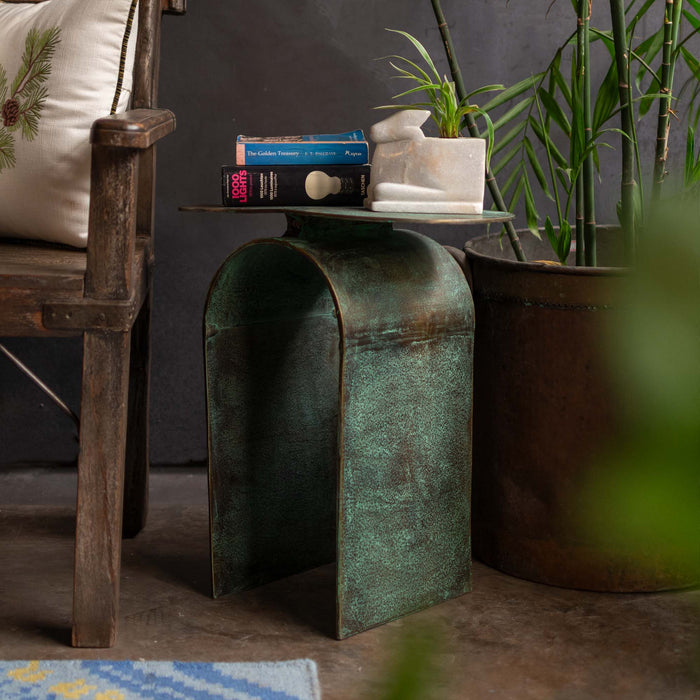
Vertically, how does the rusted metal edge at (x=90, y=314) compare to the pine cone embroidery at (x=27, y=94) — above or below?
below

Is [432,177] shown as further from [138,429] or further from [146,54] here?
[138,429]

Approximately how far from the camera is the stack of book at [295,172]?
4.51ft

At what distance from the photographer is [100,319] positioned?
1.23m

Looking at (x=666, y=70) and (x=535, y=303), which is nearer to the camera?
(x=666, y=70)

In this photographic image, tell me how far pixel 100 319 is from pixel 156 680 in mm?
499

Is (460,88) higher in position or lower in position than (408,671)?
higher

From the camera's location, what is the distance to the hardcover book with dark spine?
1.37 metres

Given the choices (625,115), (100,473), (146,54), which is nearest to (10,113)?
(146,54)

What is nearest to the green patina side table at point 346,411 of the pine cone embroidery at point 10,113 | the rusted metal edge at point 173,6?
the pine cone embroidery at point 10,113

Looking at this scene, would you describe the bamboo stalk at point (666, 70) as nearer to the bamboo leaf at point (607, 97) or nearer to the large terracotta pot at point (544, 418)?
the bamboo leaf at point (607, 97)

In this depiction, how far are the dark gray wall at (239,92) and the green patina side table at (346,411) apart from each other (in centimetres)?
51

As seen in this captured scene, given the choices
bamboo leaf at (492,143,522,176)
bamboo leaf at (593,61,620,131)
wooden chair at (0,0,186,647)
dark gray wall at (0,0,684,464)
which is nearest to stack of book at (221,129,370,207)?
wooden chair at (0,0,186,647)

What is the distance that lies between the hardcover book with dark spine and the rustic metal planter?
41 mm

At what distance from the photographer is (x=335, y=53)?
1.90 meters
